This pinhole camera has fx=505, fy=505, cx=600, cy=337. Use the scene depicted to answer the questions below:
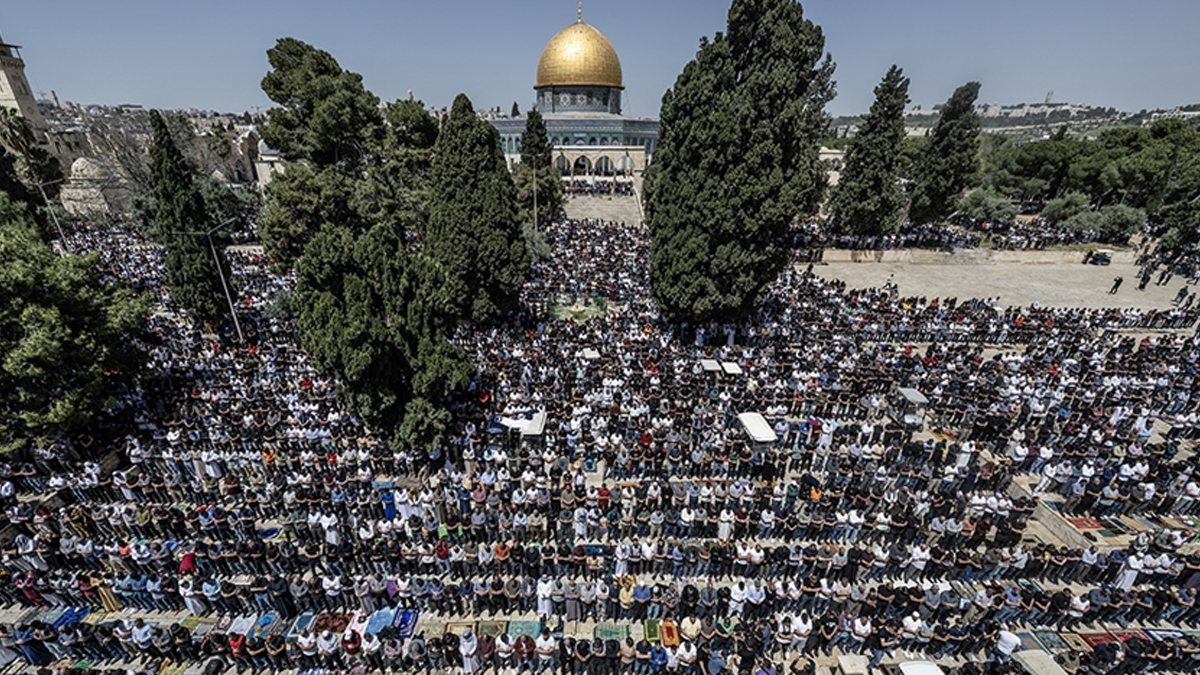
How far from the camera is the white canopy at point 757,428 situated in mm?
14398

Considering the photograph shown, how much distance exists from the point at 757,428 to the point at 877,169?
1182 inches

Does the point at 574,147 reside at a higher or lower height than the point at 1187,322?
higher

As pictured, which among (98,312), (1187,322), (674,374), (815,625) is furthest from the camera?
(1187,322)

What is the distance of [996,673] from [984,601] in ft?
4.07

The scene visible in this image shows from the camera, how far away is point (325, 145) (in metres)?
22.4

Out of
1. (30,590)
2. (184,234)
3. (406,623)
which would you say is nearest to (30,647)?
(30,590)

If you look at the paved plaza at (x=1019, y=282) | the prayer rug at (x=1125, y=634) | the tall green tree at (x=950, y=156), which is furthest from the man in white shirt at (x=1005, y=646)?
the tall green tree at (x=950, y=156)

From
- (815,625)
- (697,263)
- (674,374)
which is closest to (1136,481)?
(815,625)

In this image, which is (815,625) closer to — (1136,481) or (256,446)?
(1136,481)

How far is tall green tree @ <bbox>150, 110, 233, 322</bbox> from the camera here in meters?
19.5

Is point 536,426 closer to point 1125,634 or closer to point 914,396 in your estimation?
point 914,396

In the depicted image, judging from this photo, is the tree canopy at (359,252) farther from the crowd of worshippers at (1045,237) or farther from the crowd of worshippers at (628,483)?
the crowd of worshippers at (1045,237)

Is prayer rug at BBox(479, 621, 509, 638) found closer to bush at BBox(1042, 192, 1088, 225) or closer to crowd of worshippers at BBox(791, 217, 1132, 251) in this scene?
crowd of worshippers at BBox(791, 217, 1132, 251)

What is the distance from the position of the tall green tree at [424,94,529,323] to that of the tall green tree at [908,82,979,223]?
36.0m
